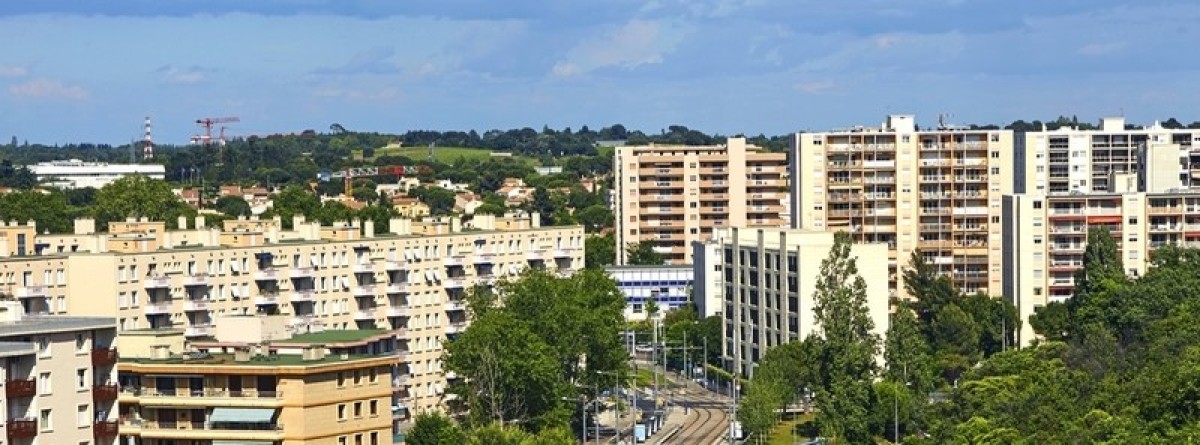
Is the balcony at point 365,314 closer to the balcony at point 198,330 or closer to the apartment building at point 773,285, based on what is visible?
the balcony at point 198,330

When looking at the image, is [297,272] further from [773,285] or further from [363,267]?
[773,285]

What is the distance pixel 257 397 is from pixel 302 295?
42358 millimetres

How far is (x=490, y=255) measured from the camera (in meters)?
135

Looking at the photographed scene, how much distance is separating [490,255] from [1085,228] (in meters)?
34.0

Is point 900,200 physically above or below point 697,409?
above

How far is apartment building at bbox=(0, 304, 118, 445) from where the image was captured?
221ft

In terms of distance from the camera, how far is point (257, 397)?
3115 inches

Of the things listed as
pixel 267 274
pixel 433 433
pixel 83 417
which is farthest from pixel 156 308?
pixel 83 417

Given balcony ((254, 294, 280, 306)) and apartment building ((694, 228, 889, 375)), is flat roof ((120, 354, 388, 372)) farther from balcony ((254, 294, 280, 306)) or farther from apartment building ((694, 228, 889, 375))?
apartment building ((694, 228, 889, 375))

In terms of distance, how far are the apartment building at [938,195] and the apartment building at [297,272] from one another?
917 inches

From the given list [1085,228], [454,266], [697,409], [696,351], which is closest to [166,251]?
[454,266]

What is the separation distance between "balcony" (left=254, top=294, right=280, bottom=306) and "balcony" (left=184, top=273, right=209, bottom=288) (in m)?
3.33

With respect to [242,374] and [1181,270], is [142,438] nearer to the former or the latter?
[242,374]

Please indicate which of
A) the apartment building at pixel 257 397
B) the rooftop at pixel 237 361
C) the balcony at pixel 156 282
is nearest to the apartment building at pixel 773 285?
the balcony at pixel 156 282
